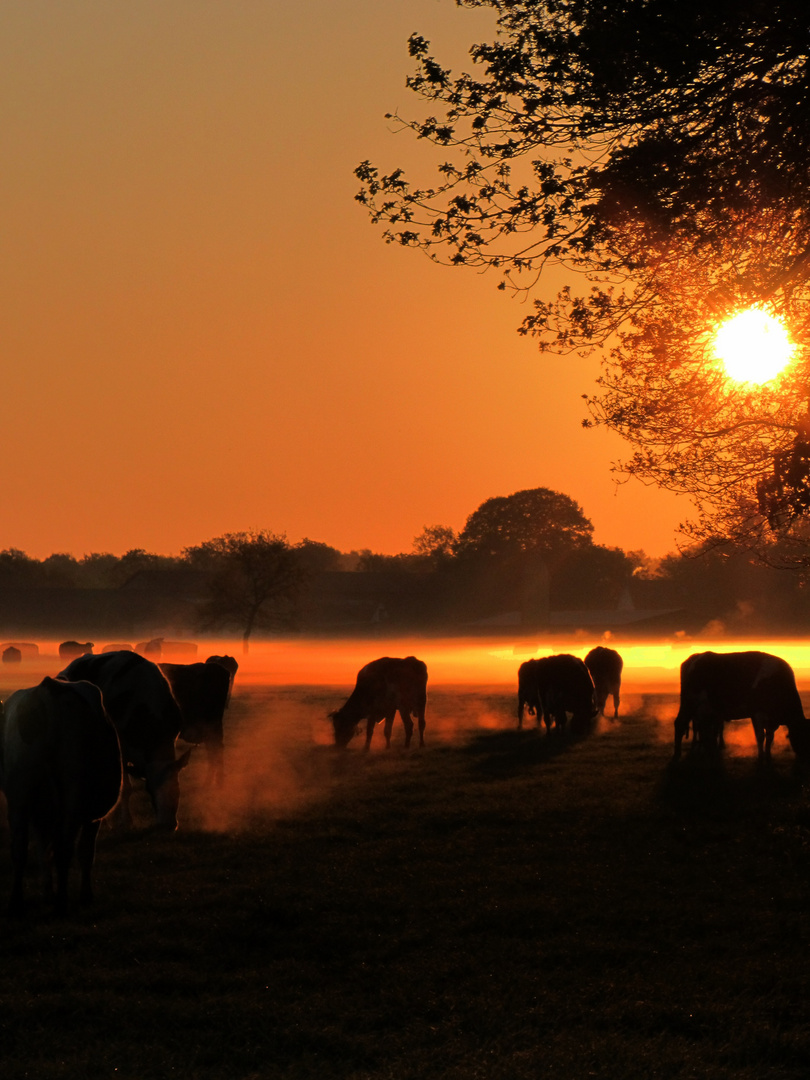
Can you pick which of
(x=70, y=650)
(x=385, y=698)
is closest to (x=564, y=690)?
(x=385, y=698)

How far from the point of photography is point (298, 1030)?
7.16 metres

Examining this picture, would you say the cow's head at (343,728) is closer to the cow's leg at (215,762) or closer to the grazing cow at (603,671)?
the cow's leg at (215,762)

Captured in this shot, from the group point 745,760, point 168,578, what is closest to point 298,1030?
point 745,760

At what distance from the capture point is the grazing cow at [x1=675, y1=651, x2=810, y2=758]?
19766mm

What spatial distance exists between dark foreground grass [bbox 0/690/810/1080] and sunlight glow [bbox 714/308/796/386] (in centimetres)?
617

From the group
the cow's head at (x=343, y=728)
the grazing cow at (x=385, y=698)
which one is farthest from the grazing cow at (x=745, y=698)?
the cow's head at (x=343, y=728)

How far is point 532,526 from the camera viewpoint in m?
112

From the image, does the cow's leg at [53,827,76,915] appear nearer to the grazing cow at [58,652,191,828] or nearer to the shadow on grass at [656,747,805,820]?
the grazing cow at [58,652,191,828]

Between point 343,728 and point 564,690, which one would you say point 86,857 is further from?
point 564,690

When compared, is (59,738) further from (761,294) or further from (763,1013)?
(761,294)

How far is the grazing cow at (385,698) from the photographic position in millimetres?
22531

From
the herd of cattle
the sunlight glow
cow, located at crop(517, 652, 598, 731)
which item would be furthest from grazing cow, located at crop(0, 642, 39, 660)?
the sunlight glow

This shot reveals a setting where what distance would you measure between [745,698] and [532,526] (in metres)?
92.2

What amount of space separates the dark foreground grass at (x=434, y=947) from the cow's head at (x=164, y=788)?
0.33 m
